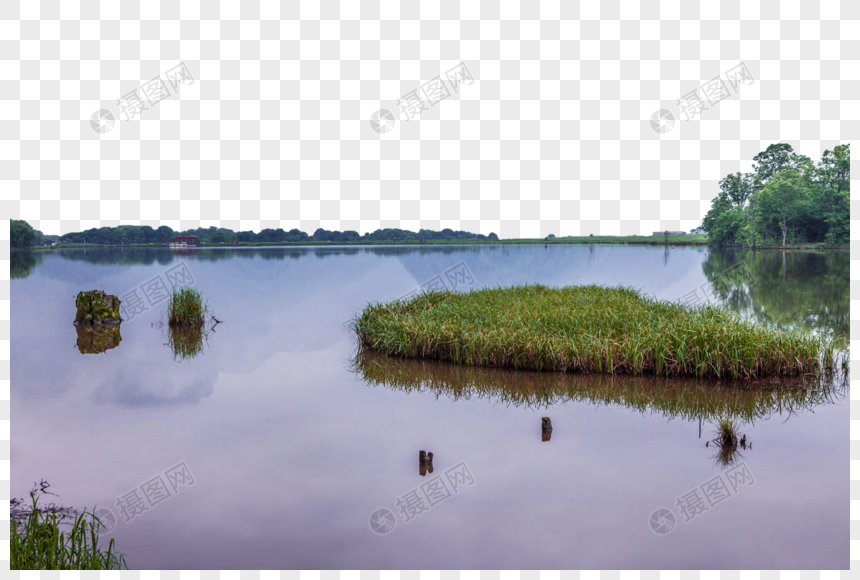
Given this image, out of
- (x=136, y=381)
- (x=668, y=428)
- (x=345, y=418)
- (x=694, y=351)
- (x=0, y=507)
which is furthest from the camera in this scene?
(x=136, y=381)

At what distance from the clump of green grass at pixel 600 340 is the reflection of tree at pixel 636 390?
0.34 m

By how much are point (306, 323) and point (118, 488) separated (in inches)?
644

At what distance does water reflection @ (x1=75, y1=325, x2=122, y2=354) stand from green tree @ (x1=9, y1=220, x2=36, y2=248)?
9192 cm

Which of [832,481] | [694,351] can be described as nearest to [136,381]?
[694,351]

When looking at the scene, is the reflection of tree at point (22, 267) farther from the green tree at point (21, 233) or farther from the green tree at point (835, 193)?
the green tree at point (835, 193)

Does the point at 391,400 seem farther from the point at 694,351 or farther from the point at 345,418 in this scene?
the point at 694,351

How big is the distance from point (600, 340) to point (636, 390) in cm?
171

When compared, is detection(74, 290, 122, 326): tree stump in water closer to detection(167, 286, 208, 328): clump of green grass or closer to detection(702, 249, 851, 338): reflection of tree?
detection(167, 286, 208, 328): clump of green grass

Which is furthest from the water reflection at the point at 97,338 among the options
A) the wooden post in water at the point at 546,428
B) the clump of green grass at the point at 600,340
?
the wooden post in water at the point at 546,428

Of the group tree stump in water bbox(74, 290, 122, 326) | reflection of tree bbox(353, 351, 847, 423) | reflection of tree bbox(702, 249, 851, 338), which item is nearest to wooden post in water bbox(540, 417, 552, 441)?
reflection of tree bbox(353, 351, 847, 423)

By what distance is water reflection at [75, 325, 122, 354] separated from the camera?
18.2 meters

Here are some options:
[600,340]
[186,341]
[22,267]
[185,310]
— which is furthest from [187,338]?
[22,267]

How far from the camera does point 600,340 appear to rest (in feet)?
42.4

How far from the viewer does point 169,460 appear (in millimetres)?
8398
